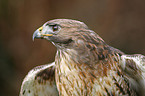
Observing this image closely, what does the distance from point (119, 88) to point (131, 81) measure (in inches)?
8.0

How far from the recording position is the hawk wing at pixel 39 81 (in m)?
2.45

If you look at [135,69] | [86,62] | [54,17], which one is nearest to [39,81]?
[86,62]

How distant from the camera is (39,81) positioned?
249 centimetres

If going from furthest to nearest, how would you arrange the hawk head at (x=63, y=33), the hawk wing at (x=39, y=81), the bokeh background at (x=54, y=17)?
1. the bokeh background at (x=54, y=17)
2. the hawk wing at (x=39, y=81)
3. the hawk head at (x=63, y=33)

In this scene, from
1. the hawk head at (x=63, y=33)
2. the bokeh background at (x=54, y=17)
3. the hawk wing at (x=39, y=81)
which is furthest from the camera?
the bokeh background at (x=54, y=17)

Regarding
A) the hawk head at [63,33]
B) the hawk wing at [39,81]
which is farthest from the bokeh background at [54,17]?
the hawk head at [63,33]

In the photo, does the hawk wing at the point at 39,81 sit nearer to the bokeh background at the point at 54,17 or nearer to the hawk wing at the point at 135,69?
the hawk wing at the point at 135,69

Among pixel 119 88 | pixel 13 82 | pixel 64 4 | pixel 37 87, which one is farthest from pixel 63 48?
pixel 13 82

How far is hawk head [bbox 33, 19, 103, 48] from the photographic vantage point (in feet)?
6.26

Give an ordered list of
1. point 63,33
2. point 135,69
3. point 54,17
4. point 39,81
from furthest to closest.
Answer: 1. point 54,17
2. point 39,81
3. point 135,69
4. point 63,33

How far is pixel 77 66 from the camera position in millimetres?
1965

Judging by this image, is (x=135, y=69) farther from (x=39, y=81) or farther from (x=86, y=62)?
(x=39, y=81)

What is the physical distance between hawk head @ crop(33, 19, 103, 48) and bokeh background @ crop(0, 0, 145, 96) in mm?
2574

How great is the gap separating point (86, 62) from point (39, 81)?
2.49 feet
